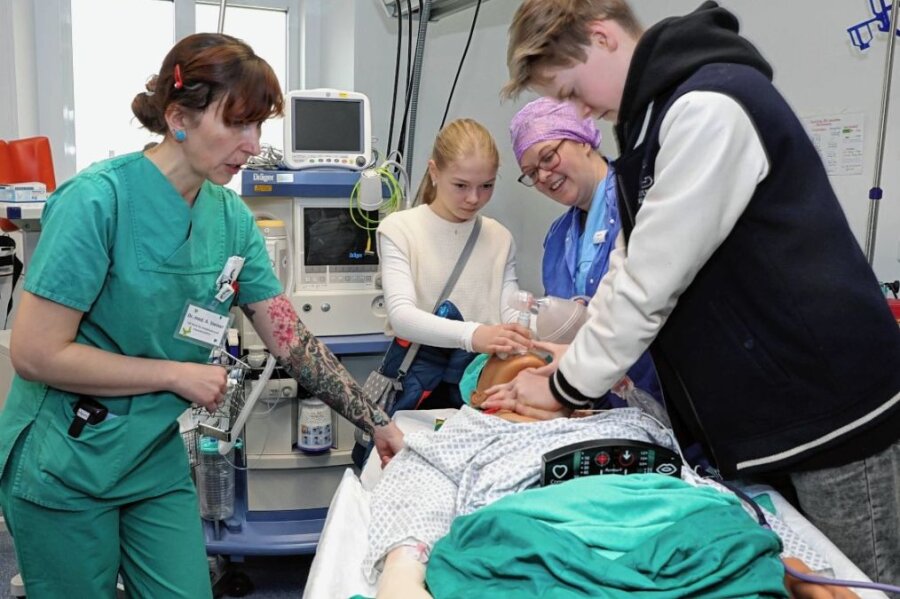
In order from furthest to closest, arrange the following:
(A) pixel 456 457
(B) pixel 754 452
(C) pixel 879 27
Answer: (C) pixel 879 27
(A) pixel 456 457
(B) pixel 754 452

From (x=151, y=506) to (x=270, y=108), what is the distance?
746 mm

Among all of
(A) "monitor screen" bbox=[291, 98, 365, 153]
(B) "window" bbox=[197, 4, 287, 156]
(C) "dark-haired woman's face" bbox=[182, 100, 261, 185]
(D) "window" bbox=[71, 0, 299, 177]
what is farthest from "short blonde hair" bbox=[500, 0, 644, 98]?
(B) "window" bbox=[197, 4, 287, 156]

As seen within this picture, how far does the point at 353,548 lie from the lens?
116 centimetres

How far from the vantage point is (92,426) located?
1.32m

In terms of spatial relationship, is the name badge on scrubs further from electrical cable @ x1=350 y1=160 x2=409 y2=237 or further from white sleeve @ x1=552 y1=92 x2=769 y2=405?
electrical cable @ x1=350 y1=160 x2=409 y2=237

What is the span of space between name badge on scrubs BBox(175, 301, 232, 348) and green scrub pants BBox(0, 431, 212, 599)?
28cm

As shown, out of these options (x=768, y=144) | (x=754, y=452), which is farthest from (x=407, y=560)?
(x=768, y=144)

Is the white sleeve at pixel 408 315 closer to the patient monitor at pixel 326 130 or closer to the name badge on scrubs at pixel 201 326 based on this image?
the patient monitor at pixel 326 130

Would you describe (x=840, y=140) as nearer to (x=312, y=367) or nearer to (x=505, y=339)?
(x=505, y=339)

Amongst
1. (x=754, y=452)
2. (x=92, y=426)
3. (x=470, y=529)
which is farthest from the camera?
(x=92, y=426)

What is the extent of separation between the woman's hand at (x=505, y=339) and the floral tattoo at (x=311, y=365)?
0.29 metres

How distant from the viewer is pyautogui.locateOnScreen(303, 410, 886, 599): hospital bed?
103cm

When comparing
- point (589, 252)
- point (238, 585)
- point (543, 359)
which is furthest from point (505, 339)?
point (238, 585)

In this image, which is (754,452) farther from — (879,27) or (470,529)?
(879,27)
